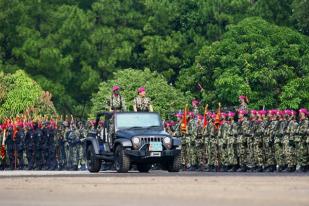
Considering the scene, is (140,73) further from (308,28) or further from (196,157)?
(196,157)

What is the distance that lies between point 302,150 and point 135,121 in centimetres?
523

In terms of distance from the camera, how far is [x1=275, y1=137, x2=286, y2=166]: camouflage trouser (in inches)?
1644

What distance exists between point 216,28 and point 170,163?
1889 inches

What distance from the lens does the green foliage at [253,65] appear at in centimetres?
7794

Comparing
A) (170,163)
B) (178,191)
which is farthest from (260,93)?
(178,191)

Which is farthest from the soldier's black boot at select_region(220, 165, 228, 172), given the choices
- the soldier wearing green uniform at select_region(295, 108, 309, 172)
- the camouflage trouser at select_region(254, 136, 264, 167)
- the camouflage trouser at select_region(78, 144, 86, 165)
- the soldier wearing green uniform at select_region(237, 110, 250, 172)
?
the camouflage trouser at select_region(78, 144, 86, 165)

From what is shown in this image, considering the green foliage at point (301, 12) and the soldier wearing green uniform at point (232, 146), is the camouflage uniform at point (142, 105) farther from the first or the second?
the green foliage at point (301, 12)

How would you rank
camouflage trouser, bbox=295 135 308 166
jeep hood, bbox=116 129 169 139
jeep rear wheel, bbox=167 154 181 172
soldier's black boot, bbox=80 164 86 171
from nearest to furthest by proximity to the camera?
camouflage trouser, bbox=295 135 308 166
jeep hood, bbox=116 129 169 139
jeep rear wheel, bbox=167 154 181 172
soldier's black boot, bbox=80 164 86 171

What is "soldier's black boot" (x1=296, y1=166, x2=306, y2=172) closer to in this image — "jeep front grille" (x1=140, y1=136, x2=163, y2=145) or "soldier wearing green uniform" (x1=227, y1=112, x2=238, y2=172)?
"soldier wearing green uniform" (x1=227, y1=112, x2=238, y2=172)

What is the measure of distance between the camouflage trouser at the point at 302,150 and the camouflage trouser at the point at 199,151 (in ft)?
21.3

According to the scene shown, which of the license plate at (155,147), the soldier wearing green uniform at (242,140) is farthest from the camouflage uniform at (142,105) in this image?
the license plate at (155,147)

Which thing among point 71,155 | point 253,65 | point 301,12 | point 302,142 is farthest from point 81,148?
point 301,12

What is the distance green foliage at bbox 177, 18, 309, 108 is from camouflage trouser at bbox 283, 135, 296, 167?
116 ft

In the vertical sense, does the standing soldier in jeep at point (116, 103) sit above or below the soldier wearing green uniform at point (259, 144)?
above
